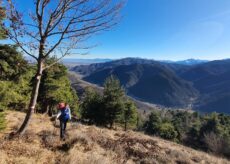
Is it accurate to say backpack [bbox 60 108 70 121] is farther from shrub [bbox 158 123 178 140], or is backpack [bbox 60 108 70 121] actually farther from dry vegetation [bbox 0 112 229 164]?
shrub [bbox 158 123 178 140]

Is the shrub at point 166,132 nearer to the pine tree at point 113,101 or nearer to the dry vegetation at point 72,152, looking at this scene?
the pine tree at point 113,101

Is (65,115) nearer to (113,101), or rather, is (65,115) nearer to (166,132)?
(113,101)

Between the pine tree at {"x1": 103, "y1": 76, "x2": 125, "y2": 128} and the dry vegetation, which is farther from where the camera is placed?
the pine tree at {"x1": 103, "y1": 76, "x2": 125, "y2": 128}

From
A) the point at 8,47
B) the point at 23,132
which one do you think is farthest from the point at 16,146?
the point at 8,47

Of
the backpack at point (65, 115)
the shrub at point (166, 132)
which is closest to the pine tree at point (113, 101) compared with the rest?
the shrub at point (166, 132)

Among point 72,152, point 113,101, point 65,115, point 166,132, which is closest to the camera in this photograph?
point 72,152

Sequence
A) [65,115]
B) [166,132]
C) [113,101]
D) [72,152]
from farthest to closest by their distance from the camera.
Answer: [166,132] → [113,101] → [65,115] → [72,152]

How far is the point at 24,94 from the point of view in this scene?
2598cm

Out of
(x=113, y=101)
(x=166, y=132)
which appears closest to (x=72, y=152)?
(x=113, y=101)

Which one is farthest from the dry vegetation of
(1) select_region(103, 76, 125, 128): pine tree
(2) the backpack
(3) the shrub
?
(3) the shrub

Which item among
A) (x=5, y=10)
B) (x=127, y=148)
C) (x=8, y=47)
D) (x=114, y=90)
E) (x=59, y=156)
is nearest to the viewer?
(x=59, y=156)

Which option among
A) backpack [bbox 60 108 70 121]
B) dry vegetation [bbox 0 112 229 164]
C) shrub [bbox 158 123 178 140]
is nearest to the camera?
dry vegetation [bbox 0 112 229 164]

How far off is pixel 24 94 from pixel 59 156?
2037 centimetres

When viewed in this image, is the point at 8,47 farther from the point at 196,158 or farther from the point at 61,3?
the point at 196,158
